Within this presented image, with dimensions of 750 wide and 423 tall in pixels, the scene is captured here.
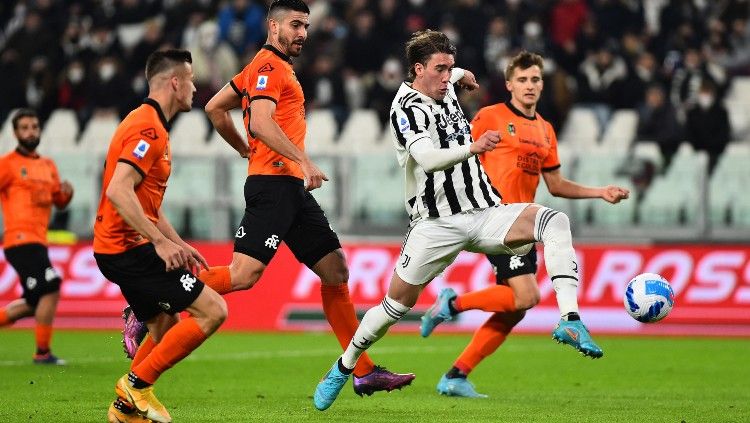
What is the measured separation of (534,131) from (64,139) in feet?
33.9

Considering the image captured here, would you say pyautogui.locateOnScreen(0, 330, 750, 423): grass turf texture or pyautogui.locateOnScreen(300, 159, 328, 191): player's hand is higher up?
pyautogui.locateOnScreen(300, 159, 328, 191): player's hand

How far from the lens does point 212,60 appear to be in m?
21.5

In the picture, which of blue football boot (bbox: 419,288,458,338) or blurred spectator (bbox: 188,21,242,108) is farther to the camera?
blurred spectator (bbox: 188,21,242,108)

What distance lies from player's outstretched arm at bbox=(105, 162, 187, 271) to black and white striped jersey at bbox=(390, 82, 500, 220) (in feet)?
5.95

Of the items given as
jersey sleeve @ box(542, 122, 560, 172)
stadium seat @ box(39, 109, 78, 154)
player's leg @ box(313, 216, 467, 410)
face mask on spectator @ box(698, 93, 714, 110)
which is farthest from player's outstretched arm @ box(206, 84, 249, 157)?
face mask on spectator @ box(698, 93, 714, 110)

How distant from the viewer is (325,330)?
16594mm

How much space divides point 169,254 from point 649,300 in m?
3.23

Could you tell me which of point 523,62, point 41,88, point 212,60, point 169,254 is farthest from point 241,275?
point 41,88

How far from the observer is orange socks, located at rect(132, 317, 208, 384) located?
25.4 feet

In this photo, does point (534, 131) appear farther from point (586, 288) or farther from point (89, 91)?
point (89, 91)

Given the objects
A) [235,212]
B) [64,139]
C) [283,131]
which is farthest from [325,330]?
[283,131]

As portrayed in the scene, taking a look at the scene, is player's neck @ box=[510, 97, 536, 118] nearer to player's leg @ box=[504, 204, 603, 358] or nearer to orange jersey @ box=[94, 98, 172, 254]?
player's leg @ box=[504, 204, 603, 358]

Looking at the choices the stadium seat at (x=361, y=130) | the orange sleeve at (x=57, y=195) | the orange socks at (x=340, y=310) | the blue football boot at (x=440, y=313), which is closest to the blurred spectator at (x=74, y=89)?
the stadium seat at (x=361, y=130)

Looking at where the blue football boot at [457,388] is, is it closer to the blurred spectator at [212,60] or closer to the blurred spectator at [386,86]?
the blurred spectator at [386,86]
